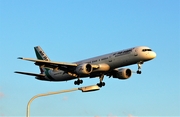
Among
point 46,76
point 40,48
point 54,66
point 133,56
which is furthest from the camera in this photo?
point 40,48

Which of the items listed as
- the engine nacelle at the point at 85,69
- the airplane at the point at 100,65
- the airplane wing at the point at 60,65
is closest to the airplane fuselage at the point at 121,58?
the airplane at the point at 100,65

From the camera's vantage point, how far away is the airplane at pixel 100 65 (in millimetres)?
72500

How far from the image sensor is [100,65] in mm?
75500

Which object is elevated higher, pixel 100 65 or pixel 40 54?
pixel 40 54

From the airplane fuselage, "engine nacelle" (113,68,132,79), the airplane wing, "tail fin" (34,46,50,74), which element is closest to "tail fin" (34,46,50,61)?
"tail fin" (34,46,50,74)

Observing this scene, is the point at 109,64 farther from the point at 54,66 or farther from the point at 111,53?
the point at 54,66

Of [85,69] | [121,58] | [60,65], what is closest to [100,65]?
[85,69]

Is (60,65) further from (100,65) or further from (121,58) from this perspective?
(121,58)

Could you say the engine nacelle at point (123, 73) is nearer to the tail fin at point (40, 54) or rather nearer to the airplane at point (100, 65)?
the airplane at point (100, 65)

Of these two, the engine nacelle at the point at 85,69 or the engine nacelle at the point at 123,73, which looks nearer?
the engine nacelle at the point at 85,69

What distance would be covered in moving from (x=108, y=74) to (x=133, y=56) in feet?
40.2

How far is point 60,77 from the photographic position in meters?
83.8

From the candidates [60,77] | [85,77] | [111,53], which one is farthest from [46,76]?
[111,53]

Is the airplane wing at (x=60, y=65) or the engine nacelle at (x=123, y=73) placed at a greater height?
the airplane wing at (x=60, y=65)
